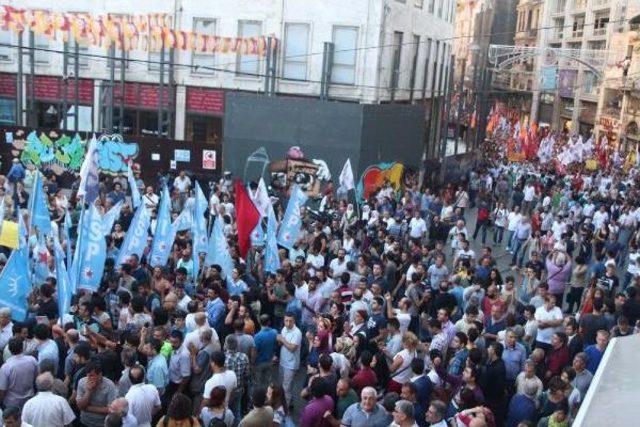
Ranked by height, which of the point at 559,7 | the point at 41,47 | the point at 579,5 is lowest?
the point at 41,47

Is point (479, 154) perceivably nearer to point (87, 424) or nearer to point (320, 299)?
Result: point (320, 299)

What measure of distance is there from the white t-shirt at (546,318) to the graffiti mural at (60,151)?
696 inches

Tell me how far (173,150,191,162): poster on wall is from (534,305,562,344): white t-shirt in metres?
16.9

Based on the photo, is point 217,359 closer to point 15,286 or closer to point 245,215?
point 15,286

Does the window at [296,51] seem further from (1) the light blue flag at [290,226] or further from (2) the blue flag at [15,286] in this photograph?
(2) the blue flag at [15,286]

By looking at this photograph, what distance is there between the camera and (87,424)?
24.5 feet

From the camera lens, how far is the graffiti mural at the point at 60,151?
25281mm

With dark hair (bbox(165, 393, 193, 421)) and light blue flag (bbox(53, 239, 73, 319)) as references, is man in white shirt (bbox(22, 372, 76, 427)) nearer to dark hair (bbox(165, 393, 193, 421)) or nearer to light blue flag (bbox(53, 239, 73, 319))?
dark hair (bbox(165, 393, 193, 421))

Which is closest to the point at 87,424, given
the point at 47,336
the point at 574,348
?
the point at 47,336

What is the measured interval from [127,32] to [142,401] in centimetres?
2004

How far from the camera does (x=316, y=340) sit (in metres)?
8.94

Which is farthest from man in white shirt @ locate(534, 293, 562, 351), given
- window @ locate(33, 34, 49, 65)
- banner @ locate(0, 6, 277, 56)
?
window @ locate(33, 34, 49, 65)

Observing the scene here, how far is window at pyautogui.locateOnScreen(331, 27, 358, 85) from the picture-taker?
90.5 ft

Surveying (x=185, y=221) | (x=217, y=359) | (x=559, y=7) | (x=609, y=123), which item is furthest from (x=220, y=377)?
(x=559, y=7)
